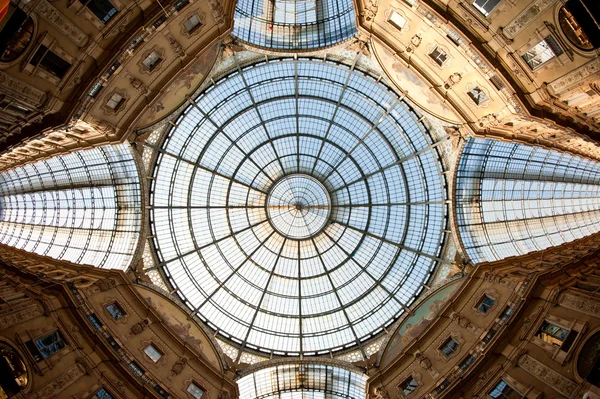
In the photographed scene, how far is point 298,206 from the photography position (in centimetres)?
3591

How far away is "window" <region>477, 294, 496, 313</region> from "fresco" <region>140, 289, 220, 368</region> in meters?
19.5

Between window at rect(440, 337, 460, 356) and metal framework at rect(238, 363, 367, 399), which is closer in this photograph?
window at rect(440, 337, 460, 356)

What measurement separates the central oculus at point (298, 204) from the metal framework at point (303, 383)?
1127 centimetres

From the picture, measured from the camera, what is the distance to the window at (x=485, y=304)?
2560 cm

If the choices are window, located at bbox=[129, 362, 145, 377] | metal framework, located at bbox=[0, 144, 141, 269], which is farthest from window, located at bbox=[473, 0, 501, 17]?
window, located at bbox=[129, 362, 145, 377]

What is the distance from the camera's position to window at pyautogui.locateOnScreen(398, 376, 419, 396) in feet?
89.1

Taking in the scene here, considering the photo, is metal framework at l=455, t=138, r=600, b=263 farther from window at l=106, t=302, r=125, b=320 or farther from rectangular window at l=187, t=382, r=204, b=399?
window at l=106, t=302, r=125, b=320

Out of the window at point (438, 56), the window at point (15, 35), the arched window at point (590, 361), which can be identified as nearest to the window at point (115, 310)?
the window at point (15, 35)

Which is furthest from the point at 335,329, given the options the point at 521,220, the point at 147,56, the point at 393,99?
the point at 147,56

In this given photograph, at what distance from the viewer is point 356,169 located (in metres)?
35.2

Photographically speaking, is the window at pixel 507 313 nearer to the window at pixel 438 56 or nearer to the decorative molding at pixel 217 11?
the window at pixel 438 56

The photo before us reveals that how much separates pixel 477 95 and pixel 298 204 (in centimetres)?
1808

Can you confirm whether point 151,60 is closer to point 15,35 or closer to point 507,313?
point 15,35

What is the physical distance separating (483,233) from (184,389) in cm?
2437
